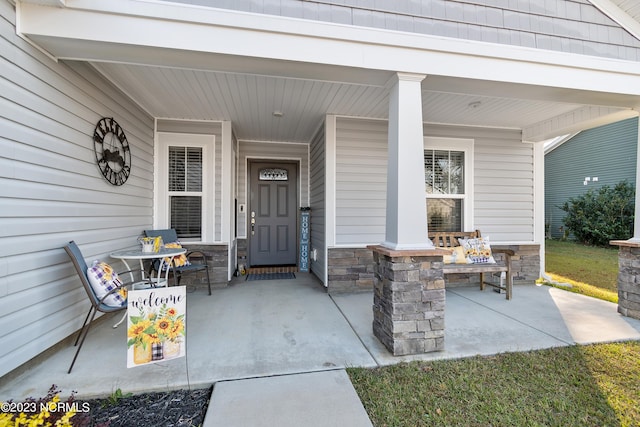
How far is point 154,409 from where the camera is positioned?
1.72 m

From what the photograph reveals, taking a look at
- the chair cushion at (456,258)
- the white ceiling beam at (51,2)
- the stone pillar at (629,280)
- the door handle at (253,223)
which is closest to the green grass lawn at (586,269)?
the stone pillar at (629,280)

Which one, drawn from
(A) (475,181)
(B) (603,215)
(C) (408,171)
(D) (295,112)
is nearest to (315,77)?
(C) (408,171)

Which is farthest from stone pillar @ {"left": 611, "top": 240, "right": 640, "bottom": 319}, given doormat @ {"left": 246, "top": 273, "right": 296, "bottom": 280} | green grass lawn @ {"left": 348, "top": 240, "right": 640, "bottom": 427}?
doormat @ {"left": 246, "top": 273, "right": 296, "bottom": 280}

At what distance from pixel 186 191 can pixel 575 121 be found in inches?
214

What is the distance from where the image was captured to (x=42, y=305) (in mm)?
2188

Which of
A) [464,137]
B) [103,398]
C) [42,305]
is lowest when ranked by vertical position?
[103,398]

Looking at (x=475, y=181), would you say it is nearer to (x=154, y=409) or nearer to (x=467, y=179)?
(x=467, y=179)

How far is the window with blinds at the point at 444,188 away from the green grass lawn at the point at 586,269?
191 centimetres

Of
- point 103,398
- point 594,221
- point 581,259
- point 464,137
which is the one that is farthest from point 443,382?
point 594,221

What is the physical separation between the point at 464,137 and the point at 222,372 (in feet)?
14.6

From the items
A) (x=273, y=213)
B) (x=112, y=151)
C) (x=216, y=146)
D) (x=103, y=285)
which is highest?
(x=216, y=146)

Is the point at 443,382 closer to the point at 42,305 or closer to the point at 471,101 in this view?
the point at 42,305

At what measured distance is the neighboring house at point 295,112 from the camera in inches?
81.4

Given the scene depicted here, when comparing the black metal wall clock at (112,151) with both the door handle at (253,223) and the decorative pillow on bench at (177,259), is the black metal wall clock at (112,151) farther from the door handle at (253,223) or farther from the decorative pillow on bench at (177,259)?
the door handle at (253,223)
